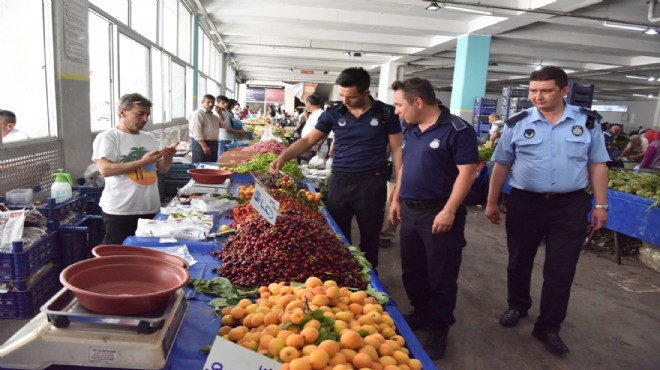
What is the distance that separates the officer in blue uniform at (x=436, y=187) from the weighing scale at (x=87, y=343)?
1809 mm

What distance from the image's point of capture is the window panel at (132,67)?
252 inches

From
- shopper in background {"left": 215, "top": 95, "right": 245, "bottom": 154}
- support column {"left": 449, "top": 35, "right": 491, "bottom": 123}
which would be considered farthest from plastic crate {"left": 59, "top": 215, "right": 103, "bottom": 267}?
support column {"left": 449, "top": 35, "right": 491, "bottom": 123}

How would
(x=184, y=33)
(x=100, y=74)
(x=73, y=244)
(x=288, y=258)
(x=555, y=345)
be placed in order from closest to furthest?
(x=288, y=258) < (x=555, y=345) < (x=73, y=244) < (x=100, y=74) < (x=184, y=33)

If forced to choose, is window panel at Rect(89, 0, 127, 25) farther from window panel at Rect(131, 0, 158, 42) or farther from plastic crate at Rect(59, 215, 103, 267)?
plastic crate at Rect(59, 215, 103, 267)

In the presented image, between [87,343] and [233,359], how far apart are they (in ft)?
1.37

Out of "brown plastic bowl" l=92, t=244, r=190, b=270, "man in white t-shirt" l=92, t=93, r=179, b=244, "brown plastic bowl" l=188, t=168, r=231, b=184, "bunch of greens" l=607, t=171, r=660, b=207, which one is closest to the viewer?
"brown plastic bowl" l=92, t=244, r=190, b=270

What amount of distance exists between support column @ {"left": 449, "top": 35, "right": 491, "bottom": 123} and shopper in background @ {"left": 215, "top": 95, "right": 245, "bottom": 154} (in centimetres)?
719

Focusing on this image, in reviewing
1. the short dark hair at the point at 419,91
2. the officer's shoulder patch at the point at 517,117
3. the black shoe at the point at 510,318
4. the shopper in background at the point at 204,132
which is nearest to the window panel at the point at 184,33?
the shopper in background at the point at 204,132

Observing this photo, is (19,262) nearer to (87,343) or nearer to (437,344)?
(87,343)

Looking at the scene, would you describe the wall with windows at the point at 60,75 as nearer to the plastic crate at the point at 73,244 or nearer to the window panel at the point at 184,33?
the plastic crate at the point at 73,244

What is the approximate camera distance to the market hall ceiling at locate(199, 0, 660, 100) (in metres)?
9.53

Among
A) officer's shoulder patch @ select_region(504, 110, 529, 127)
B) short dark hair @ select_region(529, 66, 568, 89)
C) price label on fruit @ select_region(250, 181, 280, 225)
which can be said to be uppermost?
short dark hair @ select_region(529, 66, 568, 89)

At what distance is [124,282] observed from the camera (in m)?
1.57

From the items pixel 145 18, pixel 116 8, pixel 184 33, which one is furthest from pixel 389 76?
pixel 116 8
